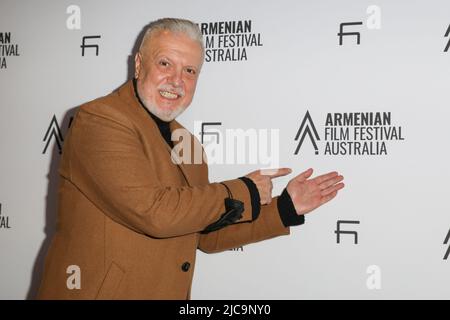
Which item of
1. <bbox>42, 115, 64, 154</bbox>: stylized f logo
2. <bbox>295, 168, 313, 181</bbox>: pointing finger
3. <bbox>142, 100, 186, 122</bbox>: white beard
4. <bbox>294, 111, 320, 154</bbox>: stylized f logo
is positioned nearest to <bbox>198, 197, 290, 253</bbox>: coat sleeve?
<bbox>295, 168, 313, 181</bbox>: pointing finger

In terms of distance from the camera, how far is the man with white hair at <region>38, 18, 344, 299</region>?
1.69 m

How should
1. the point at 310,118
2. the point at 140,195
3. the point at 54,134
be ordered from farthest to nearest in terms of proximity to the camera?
the point at 54,134 → the point at 310,118 → the point at 140,195

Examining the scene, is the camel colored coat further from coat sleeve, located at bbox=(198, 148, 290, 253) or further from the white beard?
coat sleeve, located at bbox=(198, 148, 290, 253)

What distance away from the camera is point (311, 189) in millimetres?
2156

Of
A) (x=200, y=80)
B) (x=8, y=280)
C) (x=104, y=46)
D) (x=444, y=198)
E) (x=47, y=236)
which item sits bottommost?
(x=8, y=280)

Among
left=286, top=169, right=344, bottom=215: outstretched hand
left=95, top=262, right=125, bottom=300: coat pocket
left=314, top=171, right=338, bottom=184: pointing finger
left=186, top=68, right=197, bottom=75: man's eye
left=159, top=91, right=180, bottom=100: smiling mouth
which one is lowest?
left=95, top=262, right=125, bottom=300: coat pocket

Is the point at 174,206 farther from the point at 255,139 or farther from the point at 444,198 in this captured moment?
the point at 444,198

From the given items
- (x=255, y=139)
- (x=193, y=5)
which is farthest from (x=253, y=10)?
(x=255, y=139)

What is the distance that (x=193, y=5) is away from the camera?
7.86ft

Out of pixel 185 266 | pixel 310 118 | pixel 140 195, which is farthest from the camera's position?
pixel 310 118

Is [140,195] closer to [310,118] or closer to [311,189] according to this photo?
[311,189]

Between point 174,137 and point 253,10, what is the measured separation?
658 mm

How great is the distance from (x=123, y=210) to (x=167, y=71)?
487mm

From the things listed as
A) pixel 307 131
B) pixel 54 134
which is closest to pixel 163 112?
pixel 307 131
